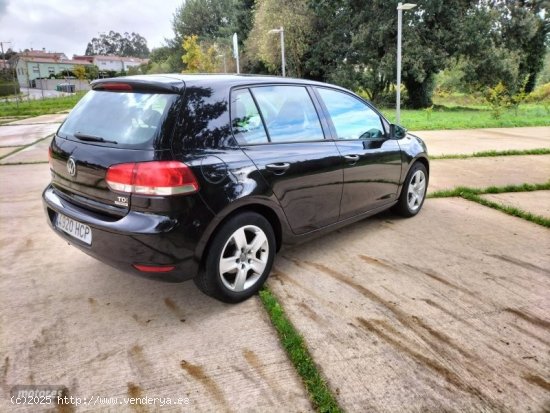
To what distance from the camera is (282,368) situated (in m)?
2.43

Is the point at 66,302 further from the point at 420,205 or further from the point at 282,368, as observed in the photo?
the point at 420,205

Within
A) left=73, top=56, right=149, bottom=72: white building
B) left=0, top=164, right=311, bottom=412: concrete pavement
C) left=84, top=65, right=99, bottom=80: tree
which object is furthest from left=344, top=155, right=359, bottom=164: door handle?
left=73, top=56, right=149, bottom=72: white building

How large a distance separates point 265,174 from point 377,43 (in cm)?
2525

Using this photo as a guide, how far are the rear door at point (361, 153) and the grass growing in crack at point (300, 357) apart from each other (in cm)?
127

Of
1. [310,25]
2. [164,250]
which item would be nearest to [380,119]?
[164,250]

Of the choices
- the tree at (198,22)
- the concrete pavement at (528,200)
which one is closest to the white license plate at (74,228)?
the concrete pavement at (528,200)

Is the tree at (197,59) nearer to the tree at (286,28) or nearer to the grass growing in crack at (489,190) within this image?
the tree at (286,28)

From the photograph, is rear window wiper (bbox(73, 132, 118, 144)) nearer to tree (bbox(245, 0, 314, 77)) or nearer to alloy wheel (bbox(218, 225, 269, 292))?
alloy wheel (bbox(218, 225, 269, 292))

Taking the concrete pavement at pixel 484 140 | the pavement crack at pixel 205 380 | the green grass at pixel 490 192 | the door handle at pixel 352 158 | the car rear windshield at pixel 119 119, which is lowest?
the pavement crack at pixel 205 380

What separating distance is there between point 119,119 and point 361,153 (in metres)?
2.11

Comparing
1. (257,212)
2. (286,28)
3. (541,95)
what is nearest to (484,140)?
(257,212)

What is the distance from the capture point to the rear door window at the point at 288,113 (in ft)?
10.7

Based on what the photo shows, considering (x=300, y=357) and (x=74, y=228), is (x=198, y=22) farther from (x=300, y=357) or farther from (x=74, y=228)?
(x=300, y=357)

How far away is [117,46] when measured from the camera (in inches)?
5148
